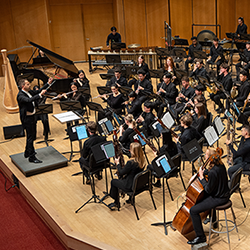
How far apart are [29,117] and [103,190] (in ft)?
6.45

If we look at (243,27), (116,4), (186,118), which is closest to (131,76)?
(186,118)

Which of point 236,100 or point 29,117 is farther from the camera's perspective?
point 236,100

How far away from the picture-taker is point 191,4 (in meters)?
16.0

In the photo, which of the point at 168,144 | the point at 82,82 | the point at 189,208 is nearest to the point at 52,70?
the point at 82,82

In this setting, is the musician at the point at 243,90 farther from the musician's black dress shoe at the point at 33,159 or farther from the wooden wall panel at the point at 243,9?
the wooden wall panel at the point at 243,9

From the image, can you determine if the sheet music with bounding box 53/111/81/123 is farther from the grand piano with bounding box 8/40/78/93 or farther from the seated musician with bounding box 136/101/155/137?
the grand piano with bounding box 8/40/78/93

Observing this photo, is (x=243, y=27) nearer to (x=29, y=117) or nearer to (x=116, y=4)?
(x=116, y=4)

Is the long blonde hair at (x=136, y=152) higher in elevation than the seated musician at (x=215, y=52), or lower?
lower

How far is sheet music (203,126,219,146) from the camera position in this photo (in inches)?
207

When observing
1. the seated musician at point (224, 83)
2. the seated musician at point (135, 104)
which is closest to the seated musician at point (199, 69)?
the seated musician at point (224, 83)

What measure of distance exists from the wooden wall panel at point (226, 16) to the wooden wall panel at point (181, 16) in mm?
1332

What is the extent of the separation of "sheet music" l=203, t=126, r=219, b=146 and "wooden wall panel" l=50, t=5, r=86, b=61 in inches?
475

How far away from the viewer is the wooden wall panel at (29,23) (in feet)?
48.4

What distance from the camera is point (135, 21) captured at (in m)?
16.3
